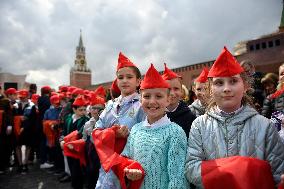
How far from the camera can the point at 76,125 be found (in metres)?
5.93

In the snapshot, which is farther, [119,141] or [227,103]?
[119,141]

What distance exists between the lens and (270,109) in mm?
3684

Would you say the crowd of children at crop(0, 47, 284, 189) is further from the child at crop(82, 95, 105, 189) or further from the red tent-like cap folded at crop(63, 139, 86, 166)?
the red tent-like cap folded at crop(63, 139, 86, 166)

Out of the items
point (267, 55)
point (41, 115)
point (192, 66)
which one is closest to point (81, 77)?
point (192, 66)

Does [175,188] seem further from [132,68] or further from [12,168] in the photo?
[12,168]

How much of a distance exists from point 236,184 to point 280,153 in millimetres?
386

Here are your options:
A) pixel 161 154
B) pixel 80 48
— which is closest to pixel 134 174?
pixel 161 154

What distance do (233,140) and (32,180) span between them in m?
5.91

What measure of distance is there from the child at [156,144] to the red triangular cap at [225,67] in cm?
50

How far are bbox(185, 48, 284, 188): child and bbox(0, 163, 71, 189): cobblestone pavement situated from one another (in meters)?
4.64

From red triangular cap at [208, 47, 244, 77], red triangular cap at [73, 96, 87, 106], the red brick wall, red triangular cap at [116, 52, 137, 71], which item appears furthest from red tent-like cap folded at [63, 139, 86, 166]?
the red brick wall

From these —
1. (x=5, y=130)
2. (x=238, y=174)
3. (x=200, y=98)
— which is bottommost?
(x=5, y=130)

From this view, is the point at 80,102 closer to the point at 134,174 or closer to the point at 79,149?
the point at 79,149

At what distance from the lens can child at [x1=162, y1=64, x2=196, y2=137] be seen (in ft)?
10.4
